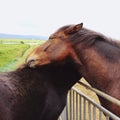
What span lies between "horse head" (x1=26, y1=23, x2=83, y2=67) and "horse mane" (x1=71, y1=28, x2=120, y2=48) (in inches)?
1.7

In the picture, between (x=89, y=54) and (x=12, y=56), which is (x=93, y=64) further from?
(x=12, y=56)

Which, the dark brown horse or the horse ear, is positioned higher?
the horse ear

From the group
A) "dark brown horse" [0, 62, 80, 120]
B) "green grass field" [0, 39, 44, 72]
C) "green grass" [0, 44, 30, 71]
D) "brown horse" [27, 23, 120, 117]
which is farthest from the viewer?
"green grass" [0, 44, 30, 71]

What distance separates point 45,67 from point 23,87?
0.29 m

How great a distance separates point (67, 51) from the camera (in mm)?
3115

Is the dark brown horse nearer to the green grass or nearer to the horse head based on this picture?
the horse head

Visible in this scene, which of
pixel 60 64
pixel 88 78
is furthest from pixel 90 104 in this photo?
pixel 60 64

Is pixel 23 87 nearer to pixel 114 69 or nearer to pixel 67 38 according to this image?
pixel 67 38

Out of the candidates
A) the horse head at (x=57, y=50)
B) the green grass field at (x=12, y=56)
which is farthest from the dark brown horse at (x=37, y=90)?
the green grass field at (x=12, y=56)

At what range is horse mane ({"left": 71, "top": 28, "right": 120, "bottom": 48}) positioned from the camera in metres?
3.07

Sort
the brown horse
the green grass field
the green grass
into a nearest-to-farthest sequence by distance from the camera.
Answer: the brown horse, the green grass field, the green grass

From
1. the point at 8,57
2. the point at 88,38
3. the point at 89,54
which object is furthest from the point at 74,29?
the point at 8,57

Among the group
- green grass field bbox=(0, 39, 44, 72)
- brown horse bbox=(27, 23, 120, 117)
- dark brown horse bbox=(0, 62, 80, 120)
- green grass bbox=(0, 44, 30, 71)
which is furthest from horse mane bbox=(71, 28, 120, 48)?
green grass bbox=(0, 44, 30, 71)

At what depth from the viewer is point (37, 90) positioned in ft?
11.3
